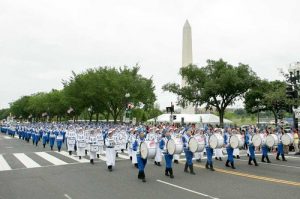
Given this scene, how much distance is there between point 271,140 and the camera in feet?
57.9

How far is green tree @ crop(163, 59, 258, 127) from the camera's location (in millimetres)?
41188

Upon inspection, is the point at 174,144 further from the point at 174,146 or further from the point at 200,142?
the point at 200,142

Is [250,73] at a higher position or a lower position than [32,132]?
higher

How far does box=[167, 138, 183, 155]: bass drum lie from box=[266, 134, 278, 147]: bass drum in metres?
6.08

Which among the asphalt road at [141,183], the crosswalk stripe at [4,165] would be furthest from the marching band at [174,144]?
the crosswalk stripe at [4,165]

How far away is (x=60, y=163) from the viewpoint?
17.6m

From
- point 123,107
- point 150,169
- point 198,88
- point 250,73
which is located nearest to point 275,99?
point 250,73

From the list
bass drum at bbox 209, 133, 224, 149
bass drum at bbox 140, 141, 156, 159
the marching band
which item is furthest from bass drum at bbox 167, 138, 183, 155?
bass drum at bbox 209, 133, 224, 149

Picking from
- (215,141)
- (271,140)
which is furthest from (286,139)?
(215,141)

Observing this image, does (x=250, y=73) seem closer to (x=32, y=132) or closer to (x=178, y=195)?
(x=32, y=132)

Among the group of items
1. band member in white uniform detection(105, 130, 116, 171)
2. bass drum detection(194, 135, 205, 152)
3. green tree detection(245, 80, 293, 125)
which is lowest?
band member in white uniform detection(105, 130, 116, 171)

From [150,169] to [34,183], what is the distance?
5046mm

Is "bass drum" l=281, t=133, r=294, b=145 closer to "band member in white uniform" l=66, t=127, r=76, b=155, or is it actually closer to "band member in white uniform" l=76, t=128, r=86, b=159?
"band member in white uniform" l=76, t=128, r=86, b=159

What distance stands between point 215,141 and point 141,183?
179 inches
